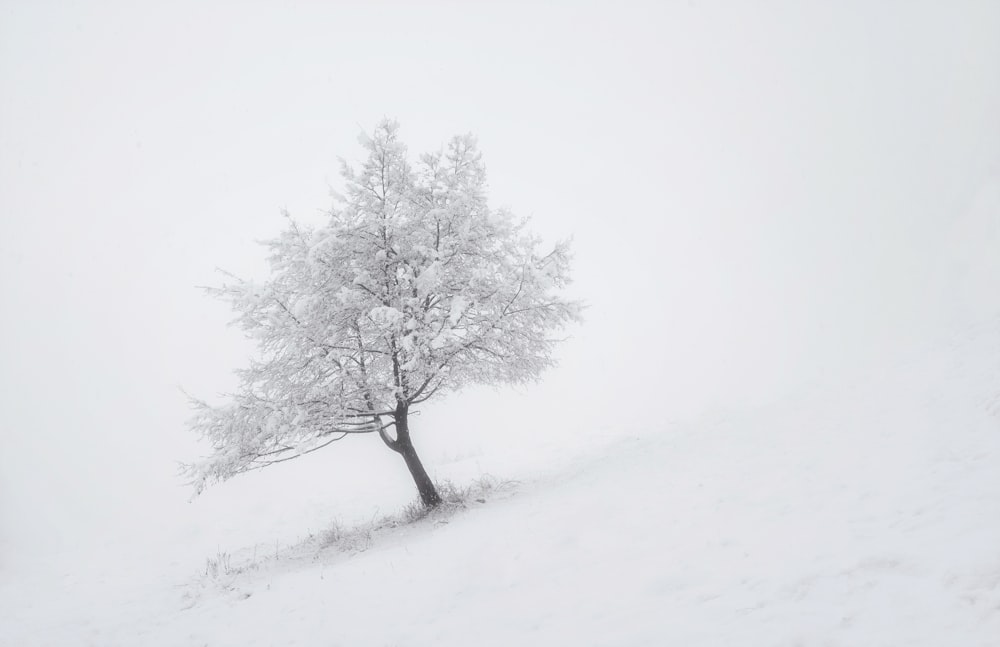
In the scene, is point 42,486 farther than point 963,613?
Yes

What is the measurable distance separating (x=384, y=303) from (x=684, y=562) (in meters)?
7.55

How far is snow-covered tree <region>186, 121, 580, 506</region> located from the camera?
977 cm

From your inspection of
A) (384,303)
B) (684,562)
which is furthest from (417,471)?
(684,562)

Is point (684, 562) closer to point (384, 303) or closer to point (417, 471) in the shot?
point (417, 471)

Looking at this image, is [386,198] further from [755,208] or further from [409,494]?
[755,208]

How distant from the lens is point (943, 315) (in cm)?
3912

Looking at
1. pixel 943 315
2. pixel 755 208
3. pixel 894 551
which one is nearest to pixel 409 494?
pixel 894 551

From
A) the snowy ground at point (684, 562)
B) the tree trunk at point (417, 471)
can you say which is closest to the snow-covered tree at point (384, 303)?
the tree trunk at point (417, 471)

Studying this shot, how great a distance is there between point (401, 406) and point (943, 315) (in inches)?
1850

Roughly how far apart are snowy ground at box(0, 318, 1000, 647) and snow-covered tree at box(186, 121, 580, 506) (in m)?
2.83

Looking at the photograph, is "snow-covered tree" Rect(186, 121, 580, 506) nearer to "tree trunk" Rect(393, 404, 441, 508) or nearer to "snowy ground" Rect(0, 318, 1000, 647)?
"tree trunk" Rect(393, 404, 441, 508)

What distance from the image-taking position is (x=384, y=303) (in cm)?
1067

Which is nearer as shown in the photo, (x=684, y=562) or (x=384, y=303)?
(x=684, y=562)

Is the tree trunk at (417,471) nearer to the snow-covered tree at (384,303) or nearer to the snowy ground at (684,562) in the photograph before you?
the snow-covered tree at (384,303)
